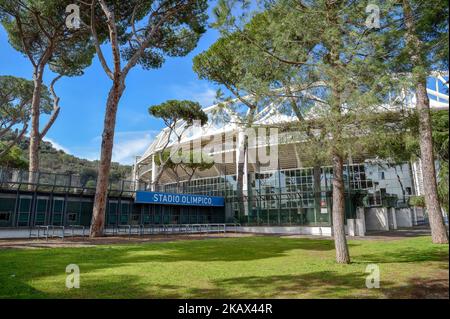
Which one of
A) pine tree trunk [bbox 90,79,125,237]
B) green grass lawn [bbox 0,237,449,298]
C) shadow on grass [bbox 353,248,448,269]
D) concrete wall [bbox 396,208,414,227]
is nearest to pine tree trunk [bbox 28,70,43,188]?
pine tree trunk [bbox 90,79,125,237]

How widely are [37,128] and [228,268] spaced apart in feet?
60.4

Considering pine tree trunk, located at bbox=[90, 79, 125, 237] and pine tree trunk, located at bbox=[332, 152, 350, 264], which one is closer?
pine tree trunk, located at bbox=[332, 152, 350, 264]

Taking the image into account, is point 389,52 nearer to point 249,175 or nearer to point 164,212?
point 164,212

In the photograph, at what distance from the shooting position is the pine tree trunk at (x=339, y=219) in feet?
26.6

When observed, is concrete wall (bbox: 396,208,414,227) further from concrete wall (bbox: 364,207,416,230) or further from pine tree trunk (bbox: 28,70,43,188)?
pine tree trunk (bbox: 28,70,43,188)

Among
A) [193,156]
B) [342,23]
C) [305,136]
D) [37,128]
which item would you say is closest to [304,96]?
[305,136]

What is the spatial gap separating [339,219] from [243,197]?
69.1ft

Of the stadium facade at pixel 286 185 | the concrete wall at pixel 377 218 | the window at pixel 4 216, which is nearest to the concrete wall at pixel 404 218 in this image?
the stadium facade at pixel 286 185

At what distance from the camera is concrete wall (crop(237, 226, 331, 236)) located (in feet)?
77.5

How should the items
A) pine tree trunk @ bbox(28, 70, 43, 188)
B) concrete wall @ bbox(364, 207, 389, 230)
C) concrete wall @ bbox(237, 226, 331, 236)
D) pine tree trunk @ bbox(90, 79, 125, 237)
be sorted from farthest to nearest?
concrete wall @ bbox(364, 207, 389, 230), concrete wall @ bbox(237, 226, 331, 236), pine tree trunk @ bbox(28, 70, 43, 188), pine tree trunk @ bbox(90, 79, 125, 237)

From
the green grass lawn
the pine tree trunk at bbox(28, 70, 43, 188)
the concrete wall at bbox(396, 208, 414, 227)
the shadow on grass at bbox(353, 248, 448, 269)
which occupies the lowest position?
the green grass lawn

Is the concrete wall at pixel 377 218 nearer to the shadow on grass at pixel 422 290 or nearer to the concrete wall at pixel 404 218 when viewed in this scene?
the concrete wall at pixel 404 218

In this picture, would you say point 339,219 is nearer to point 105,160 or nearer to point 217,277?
point 217,277

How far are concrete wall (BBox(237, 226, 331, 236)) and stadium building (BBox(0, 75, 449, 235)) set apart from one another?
0.24ft
